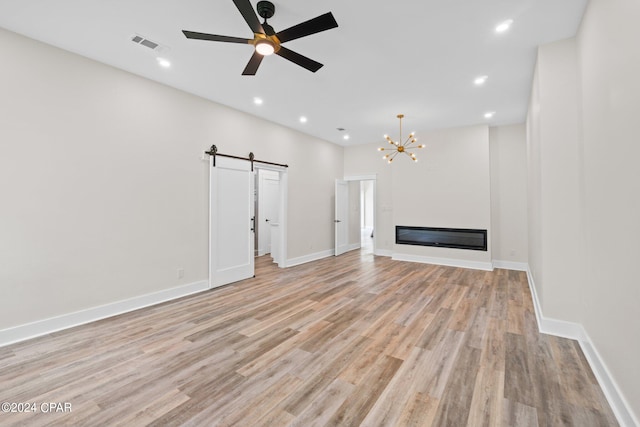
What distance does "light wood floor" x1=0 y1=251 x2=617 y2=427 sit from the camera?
1.79 metres

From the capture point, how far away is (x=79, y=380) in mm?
2166

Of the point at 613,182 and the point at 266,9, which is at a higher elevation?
the point at 266,9

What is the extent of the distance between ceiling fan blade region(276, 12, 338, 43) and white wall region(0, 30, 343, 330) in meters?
2.62

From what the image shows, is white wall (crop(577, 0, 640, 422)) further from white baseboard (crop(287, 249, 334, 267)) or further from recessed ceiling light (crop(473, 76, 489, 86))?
white baseboard (crop(287, 249, 334, 267))

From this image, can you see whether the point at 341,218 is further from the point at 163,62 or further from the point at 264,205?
the point at 163,62

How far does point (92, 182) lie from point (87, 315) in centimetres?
161

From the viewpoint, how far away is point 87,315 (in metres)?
3.25

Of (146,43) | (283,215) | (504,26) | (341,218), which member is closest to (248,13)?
(146,43)

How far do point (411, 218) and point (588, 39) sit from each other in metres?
4.74

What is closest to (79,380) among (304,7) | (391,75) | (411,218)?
(304,7)

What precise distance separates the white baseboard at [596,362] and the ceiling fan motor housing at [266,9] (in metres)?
3.86

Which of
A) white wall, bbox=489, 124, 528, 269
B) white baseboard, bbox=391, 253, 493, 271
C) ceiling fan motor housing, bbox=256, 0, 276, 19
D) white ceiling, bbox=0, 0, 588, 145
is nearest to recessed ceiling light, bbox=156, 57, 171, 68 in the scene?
white ceiling, bbox=0, 0, 588, 145

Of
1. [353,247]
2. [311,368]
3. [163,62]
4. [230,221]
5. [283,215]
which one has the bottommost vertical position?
[311,368]

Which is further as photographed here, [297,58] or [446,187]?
[446,187]
